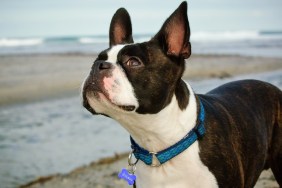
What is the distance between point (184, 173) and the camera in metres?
3.29

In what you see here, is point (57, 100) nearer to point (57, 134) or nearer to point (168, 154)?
point (57, 134)

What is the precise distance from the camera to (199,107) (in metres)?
3.45

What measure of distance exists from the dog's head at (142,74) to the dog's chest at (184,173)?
14.5 inches

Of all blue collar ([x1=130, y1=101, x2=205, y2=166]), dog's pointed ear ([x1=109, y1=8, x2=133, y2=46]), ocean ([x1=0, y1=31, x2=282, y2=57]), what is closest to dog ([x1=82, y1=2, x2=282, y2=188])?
blue collar ([x1=130, y1=101, x2=205, y2=166])

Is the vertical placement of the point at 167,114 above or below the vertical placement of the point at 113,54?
below

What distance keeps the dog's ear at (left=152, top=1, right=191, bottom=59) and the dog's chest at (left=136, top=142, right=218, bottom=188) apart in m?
0.66

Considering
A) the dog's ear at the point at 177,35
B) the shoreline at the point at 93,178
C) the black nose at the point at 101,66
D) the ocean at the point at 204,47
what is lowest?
the ocean at the point at 204,47

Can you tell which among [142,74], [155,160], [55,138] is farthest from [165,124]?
[55,138]

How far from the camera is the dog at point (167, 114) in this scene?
3.14 m

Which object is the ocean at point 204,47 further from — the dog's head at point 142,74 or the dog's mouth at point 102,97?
the dog's mouth at point 102,97

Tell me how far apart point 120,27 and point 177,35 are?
703mm

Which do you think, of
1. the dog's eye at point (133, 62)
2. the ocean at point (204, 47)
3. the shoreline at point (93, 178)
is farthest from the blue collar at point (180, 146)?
the ocean at point (204, 47)

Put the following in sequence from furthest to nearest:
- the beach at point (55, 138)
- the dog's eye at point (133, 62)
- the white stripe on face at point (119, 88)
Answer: the beach at point (55, 138) < the dog's eye at point (133, 62) < the white stripe on face at point (119, 88)

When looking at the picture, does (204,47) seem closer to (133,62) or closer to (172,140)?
(172,140)
